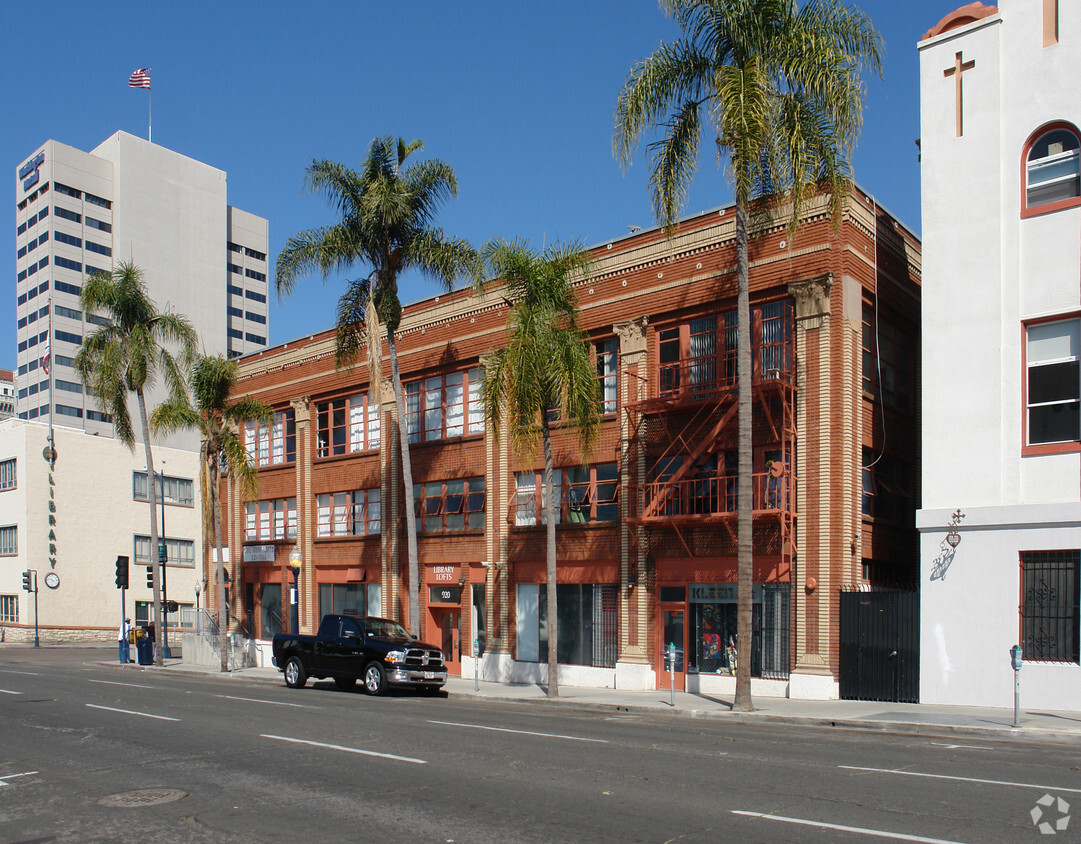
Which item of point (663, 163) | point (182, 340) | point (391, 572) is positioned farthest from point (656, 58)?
point (182, 340)

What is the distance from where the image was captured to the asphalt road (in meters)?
8.83

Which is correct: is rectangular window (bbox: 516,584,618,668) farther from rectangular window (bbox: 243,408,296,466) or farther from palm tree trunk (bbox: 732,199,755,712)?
rectangular window (bbox: 243,408,296,466)

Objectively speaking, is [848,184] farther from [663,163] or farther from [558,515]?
[558,515]

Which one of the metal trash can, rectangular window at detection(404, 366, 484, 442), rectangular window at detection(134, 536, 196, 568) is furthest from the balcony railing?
rectangular window at detection(134, 536, 196, 568)

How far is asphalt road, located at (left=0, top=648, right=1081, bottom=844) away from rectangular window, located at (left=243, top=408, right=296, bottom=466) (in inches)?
873

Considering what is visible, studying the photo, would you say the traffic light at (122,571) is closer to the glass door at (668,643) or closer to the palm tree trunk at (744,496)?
the glass door at (668,643)

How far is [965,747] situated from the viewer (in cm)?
1449

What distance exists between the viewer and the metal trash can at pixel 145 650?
3734cm

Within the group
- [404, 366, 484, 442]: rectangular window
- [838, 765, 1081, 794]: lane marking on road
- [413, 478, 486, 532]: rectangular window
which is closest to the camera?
[838, 765, 1081, 794]: lane marking on road

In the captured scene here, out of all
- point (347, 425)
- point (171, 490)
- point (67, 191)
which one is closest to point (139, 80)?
point (67, 191)

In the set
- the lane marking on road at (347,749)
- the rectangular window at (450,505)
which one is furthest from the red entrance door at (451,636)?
the lane marking on road at (347,749)

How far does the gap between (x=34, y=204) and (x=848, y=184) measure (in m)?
111

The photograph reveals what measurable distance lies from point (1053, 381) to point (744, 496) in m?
6.32

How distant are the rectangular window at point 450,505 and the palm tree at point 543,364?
6.94 m
